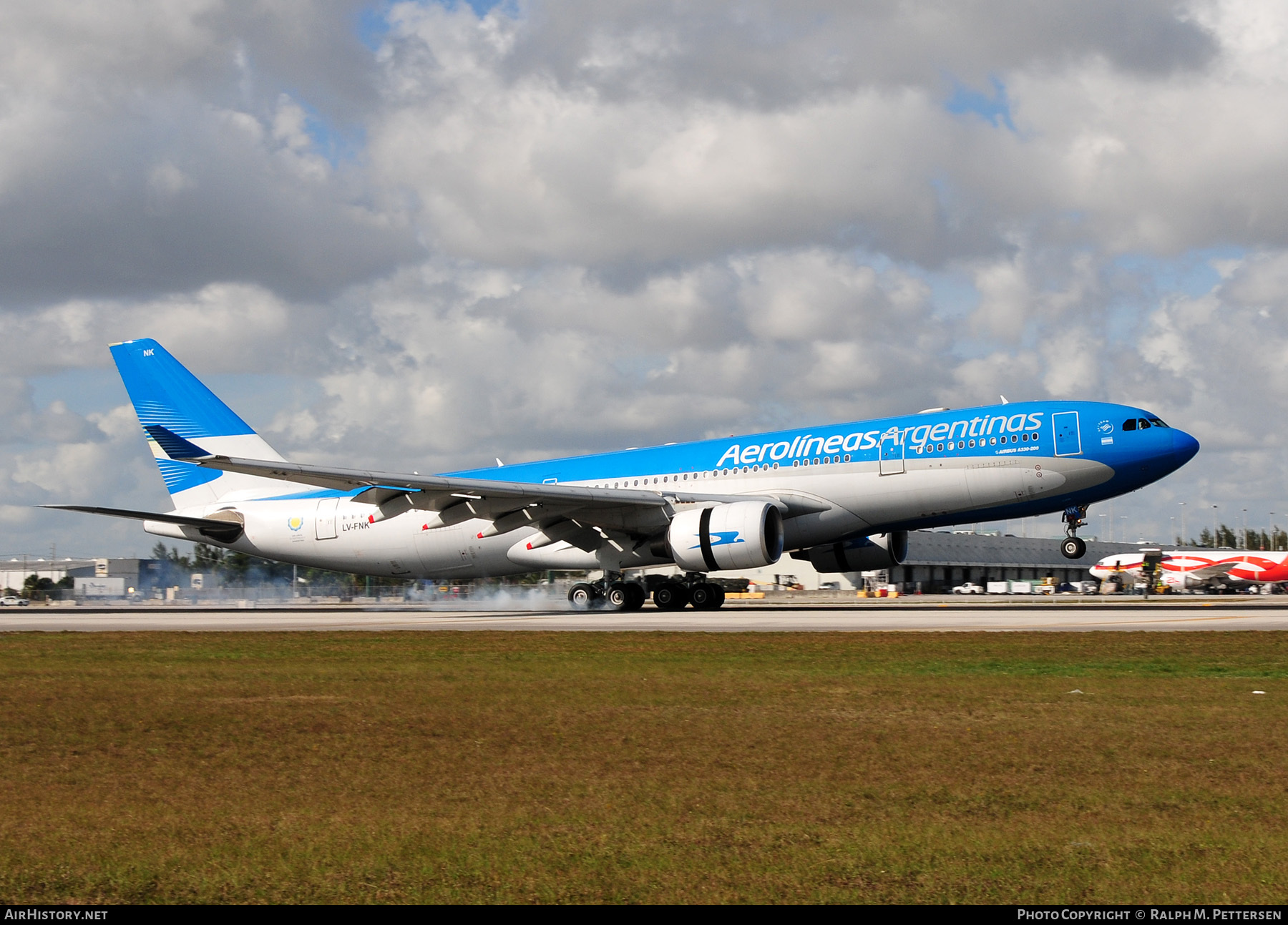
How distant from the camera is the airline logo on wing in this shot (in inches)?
1277

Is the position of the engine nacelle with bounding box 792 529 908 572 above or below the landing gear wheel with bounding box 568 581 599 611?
above

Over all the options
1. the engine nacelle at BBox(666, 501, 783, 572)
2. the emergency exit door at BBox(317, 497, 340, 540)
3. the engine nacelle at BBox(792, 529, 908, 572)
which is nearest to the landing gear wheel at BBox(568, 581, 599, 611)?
the engine nacelle at BBox(666, 501, 783, 572)

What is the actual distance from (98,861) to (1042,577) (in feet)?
403

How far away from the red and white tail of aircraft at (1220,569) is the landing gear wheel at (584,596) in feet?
215

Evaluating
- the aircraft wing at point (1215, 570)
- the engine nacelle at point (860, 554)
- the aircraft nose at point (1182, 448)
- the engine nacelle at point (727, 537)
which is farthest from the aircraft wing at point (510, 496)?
the aircraft wing at point (1215, 570)

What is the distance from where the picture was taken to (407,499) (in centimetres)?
3569

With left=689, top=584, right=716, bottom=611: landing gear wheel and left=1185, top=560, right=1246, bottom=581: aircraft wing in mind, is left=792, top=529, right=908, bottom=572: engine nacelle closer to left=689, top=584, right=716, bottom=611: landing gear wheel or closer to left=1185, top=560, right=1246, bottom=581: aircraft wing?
left=689, top=584, right=716, bottom=611: landing gear wheel

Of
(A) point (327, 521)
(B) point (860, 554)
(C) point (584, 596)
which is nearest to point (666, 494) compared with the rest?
(C) point (584, 596)

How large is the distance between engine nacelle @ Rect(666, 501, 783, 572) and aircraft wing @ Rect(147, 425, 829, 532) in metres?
1.31

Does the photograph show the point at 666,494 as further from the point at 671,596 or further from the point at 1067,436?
the point at 1067,436

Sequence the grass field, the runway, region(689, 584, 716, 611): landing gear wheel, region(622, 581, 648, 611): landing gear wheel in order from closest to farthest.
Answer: the grass field → the runway → region(622, 581, 648, 611): landing gear wheel → region(689, 584, 716, 611): landing gear wheel

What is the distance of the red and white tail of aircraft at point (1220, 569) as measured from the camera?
85.5 m

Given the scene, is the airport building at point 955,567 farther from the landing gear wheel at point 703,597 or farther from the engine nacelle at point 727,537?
the engine nacelle at point 727,537
